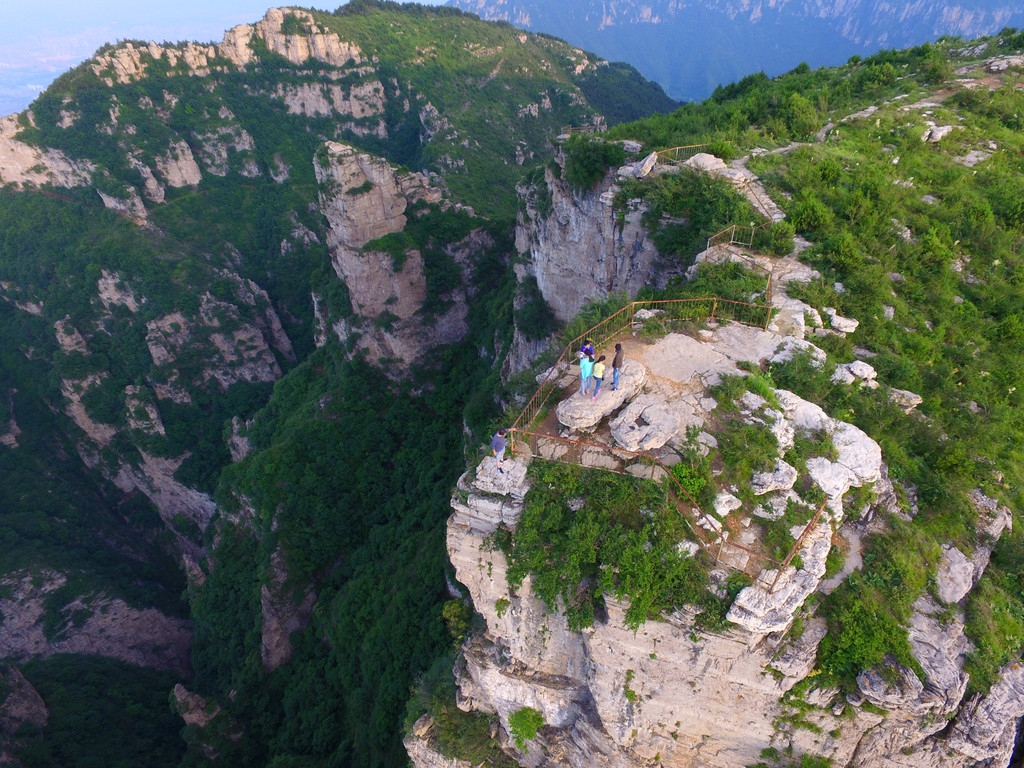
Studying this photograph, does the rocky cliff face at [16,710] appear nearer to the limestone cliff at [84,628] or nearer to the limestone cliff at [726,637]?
the limestone cliff at [84,628]

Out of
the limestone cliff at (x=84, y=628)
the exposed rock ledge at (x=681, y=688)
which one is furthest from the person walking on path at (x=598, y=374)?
the limestone cliff at (x=84, y=628)

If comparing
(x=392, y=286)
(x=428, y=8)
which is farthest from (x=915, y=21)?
(x=392, y=286)

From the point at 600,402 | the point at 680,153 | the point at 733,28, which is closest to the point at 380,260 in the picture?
the point at 680,153

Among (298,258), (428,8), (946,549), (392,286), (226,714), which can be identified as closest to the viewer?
(946,549)

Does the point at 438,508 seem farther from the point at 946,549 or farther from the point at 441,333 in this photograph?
the point at 946,549

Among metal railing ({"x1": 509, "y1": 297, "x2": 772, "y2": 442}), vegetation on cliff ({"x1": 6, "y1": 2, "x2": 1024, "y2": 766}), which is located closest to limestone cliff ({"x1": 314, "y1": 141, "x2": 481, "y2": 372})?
vegetation on cliff ({"x1": 6, "y1": 2, "x2": 1024, "y2": 766})

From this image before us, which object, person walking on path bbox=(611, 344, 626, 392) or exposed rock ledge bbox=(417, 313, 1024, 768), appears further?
person walking on path bbox=(611, 344, 626, 392)

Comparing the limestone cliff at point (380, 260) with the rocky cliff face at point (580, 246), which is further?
the limestone cliff at point (380, 260)

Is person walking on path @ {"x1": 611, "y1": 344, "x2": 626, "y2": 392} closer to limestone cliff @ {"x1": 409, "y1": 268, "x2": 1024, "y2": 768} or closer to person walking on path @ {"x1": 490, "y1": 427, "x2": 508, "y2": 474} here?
limestone cliff @ {"x1": 409, "y1": 268, "x2": 1024, "y2": 768}
